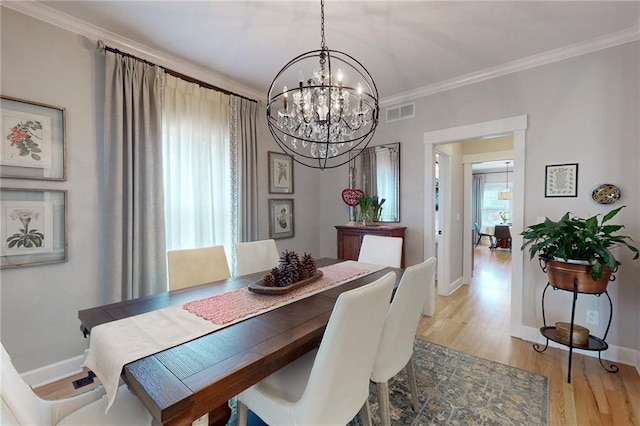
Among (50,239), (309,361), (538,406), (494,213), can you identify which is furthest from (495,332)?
(494,213)

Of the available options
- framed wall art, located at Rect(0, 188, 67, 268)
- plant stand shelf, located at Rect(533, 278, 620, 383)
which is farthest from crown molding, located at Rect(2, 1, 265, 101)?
plant stand shelf, located at Rect(533, 278, 620, 383)

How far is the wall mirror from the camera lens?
3.62m

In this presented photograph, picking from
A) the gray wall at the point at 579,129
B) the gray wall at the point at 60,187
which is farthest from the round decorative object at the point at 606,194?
the gray wall at the point at 60,187

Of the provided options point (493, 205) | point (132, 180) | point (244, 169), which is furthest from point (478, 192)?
point (132, 180)

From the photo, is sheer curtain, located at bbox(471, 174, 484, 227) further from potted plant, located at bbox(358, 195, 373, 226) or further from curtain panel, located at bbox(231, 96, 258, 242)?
curtain panel, located at bbox(231, 96, 258, 242)

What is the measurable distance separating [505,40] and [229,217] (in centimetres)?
311

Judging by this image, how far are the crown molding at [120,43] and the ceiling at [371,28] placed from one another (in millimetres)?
35

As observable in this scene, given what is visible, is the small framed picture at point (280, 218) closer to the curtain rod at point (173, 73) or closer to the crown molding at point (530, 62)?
the curtain rod at point (173, 73)

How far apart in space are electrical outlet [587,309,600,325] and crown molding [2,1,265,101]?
412cm

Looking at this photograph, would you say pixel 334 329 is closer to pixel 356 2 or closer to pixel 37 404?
pixel 37 404

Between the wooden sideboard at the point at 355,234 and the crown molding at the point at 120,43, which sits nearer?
the crown molding at the point at 120,43

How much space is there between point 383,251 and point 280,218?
5.29ft

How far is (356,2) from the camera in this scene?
6.35 feet

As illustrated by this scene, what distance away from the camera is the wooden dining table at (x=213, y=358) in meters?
0.86
